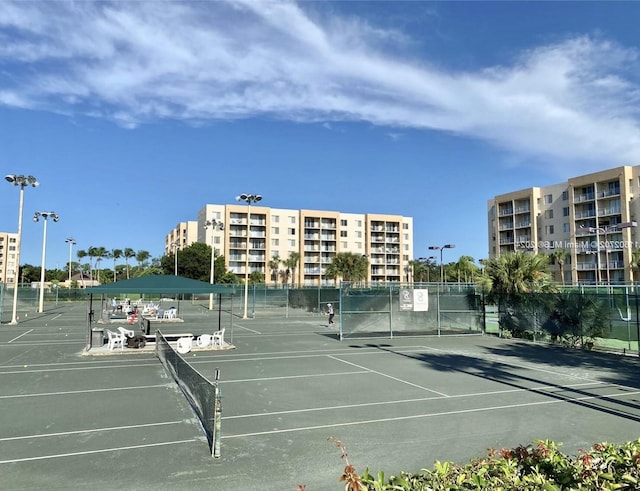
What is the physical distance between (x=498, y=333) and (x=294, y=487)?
78.6 ft

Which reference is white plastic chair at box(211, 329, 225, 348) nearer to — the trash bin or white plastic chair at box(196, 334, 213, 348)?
white plastic chair at box(196, 334, 213, 348)

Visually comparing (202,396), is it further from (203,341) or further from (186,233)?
(186,233)

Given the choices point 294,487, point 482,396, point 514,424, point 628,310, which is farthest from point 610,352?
point 294,487

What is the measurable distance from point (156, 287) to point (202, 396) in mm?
11490

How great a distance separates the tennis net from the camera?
731 centimetres

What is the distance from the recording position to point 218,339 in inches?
853

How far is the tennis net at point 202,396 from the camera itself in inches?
288

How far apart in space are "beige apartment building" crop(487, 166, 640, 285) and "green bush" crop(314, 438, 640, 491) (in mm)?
67154

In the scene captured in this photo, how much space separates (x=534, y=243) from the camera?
277ft

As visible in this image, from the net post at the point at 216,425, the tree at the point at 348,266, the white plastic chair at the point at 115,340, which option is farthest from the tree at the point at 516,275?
the tree at the point at 348,266

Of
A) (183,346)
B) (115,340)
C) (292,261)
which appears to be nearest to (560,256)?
(292,261)

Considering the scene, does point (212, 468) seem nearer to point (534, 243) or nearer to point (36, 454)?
point (36, 454)

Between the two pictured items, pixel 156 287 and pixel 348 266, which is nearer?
pixel 156 287

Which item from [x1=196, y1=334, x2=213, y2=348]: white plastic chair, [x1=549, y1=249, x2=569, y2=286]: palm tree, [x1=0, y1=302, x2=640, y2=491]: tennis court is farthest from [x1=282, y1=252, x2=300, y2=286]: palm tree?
[x1=0, y1=302, x2=640, y2=491]: tennis court
